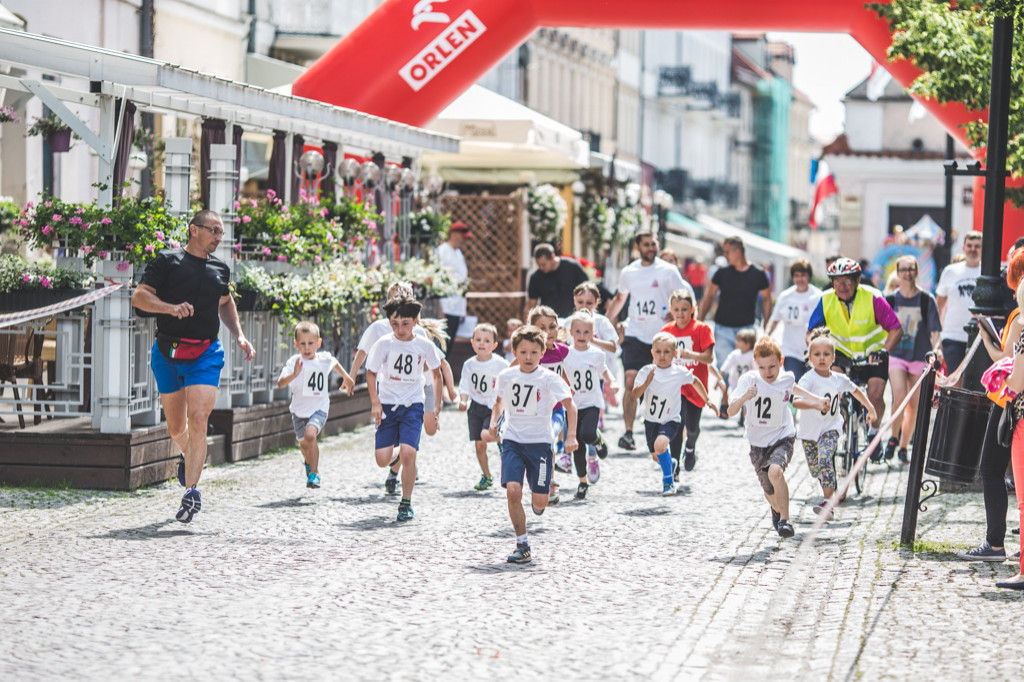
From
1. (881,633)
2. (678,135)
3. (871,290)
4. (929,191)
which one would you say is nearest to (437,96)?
(871,290)

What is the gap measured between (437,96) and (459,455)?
17.2ft

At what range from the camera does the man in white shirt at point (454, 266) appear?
20219mm

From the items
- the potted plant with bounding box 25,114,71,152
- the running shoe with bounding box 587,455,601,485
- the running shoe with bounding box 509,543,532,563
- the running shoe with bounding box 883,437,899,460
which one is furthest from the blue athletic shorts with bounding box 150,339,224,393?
the running shoe with bounding box 883,437,899,460

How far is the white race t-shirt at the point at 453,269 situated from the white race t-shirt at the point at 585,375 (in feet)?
24.8

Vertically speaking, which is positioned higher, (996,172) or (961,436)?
(996,172)

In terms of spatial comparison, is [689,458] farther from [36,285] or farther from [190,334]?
[36,285]

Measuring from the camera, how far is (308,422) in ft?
39.4

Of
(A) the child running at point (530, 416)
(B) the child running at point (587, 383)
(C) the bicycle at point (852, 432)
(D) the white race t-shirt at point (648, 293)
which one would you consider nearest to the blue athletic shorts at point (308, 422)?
(B) the child running at point (587, 383)

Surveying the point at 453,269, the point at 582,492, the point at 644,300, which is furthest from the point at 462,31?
the point at 582,492

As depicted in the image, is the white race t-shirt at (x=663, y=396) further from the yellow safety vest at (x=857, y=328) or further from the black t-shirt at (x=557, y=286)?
the black t-shirt at (x=557, y=286)

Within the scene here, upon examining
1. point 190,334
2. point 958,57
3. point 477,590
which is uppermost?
point 958,57

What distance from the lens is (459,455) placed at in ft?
47.0

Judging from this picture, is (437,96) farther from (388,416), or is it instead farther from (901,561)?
(901,561)

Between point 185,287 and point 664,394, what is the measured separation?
3.63 m
